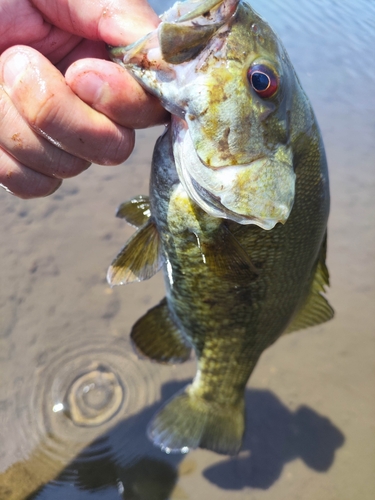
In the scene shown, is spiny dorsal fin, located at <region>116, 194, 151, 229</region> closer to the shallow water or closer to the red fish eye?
the red fish eye

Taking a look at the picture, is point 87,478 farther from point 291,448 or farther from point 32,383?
point 291,448

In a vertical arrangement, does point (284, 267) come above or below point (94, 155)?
below

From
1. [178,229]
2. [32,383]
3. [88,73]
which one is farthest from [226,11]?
[32,383]

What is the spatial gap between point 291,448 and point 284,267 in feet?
5.91

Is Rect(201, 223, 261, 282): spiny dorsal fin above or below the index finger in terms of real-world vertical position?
below

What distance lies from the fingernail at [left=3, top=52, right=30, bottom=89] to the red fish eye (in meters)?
0.67

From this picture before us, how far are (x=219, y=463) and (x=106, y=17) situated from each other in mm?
2620

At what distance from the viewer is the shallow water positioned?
9.09ft

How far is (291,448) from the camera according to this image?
2.99 m

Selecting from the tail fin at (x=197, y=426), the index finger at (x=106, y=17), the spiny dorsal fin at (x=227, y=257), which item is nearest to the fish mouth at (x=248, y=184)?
the spiny dorsal fin at (x=227, y=257)

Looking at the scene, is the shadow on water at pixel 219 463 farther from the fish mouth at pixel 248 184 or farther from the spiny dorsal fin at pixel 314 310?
the fish mouth at pixel 248 184

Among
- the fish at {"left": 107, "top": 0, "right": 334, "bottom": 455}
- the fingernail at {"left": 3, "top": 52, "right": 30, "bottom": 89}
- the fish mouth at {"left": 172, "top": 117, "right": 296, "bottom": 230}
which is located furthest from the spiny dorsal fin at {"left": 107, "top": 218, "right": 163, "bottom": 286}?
the fingernail at {"left": 3, "top": 52, "right": 30, "bottom": 89}

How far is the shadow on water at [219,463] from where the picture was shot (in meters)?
2.72

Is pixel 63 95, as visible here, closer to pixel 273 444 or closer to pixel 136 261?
pixel 136 261
